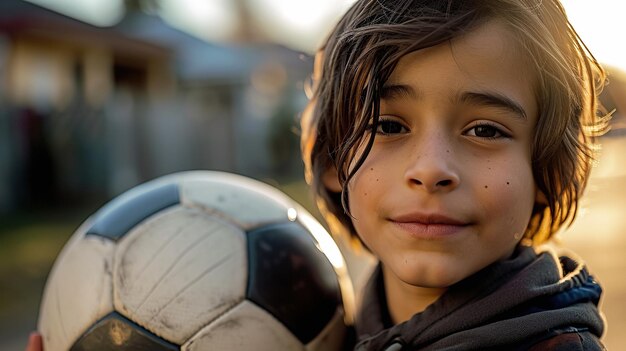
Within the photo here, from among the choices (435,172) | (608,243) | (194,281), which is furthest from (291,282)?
(608,243)

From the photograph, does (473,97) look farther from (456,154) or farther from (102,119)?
(102,119)

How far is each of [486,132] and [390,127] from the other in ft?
0.74

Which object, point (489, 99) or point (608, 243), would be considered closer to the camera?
point (489, 99)

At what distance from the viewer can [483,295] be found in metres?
1.73

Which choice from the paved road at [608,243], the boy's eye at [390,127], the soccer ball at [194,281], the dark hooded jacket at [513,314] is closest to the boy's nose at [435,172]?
the boy's eye at [390,127]

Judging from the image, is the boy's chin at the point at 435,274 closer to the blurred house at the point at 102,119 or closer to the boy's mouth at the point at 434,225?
the boy's mouth at the point at 434,225

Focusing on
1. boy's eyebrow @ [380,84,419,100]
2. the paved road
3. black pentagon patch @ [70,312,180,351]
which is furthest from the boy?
the paved road

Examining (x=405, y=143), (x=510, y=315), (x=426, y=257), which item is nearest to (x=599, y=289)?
(x=510, y=315)

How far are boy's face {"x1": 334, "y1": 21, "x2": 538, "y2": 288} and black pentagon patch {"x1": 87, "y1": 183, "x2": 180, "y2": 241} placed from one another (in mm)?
682

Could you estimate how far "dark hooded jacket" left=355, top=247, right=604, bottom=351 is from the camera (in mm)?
1581

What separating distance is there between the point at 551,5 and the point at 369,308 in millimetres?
925

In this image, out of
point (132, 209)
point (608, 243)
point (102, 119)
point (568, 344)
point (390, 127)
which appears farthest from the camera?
point (102, 119)

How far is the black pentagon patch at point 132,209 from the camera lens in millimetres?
2057

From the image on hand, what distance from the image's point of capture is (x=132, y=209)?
6.96ft
